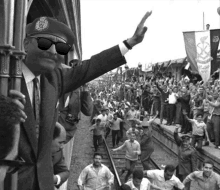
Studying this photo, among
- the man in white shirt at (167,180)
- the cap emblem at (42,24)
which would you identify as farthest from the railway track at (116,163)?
the cap emblem at (42,24)

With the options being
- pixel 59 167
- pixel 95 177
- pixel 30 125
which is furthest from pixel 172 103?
pixel 30 125

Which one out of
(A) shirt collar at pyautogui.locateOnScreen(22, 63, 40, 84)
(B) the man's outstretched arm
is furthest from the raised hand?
(A) shirt collar at pyautogui.locateOnScreen(22, 63, 40, 84)

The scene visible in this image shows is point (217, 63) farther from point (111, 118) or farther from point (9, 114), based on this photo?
point (9, 114)

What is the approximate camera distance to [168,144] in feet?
53.2

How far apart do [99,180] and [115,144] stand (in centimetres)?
1003

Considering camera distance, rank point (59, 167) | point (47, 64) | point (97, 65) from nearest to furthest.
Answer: point (47, 64), point (97, 65), point (59, 167)

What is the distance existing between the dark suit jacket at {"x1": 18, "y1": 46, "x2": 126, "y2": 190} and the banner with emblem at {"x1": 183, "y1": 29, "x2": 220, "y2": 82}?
1046 centimetres

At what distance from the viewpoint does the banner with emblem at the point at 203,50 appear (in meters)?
12.2

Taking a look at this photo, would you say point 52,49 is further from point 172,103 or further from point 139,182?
point 172,103

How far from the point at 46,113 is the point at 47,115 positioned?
1cm

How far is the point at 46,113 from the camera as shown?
1918 mm

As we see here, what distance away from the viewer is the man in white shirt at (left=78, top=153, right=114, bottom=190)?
7.16m

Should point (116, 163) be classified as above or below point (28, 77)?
below

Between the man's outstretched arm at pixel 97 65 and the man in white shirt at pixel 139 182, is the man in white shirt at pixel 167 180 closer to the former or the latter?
the man in white shirt at pixel 139 182
